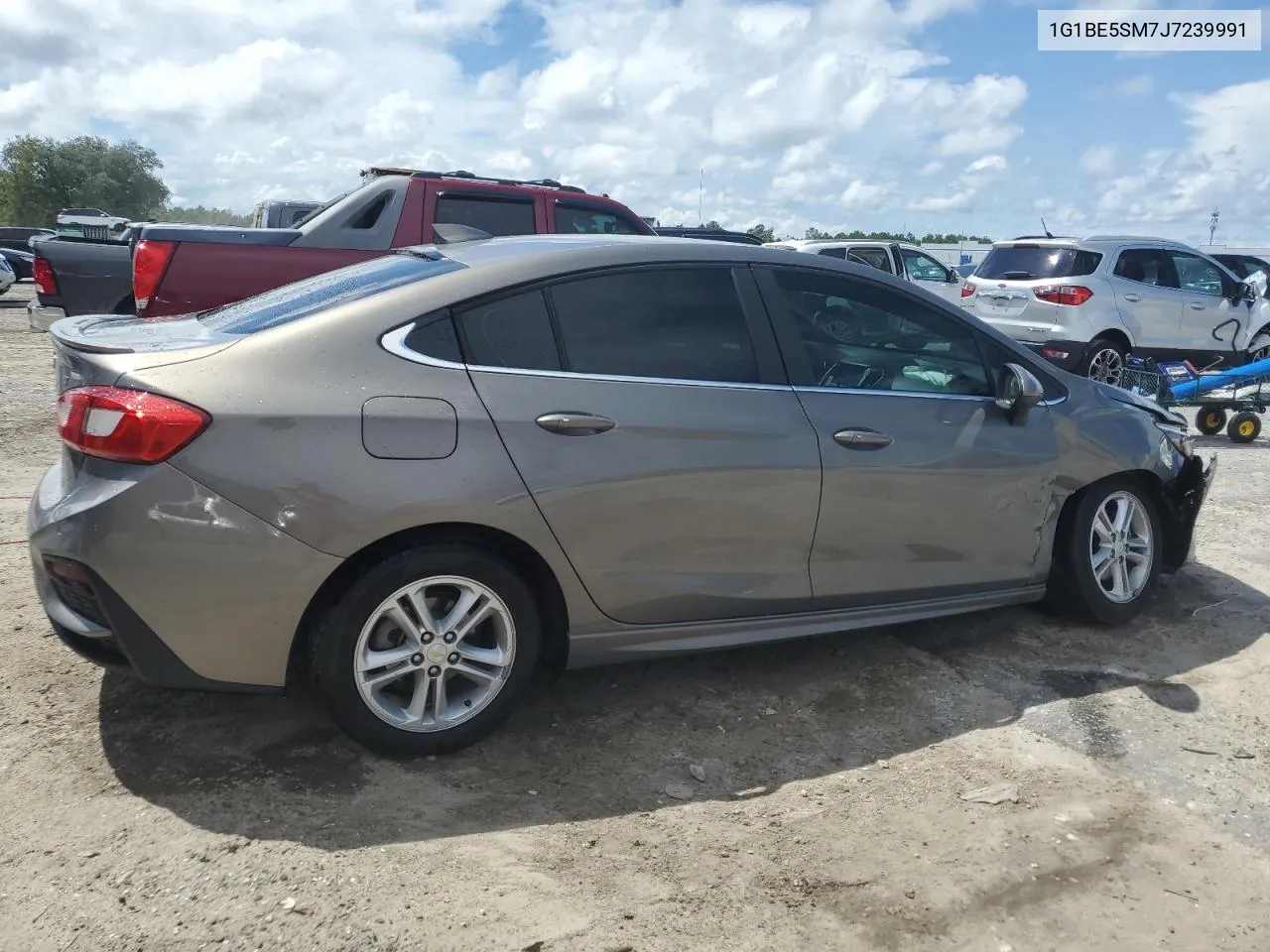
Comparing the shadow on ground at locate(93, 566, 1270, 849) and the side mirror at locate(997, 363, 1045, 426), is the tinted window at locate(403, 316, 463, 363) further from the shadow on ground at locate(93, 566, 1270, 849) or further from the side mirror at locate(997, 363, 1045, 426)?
the side mirror at locate(997, 363, 1045, 426)

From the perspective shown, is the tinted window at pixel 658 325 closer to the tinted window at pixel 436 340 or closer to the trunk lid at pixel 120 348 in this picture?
the tinted window at pixel 436 340

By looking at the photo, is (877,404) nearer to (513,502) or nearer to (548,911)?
(513,502)

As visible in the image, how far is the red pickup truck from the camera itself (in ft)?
21.7

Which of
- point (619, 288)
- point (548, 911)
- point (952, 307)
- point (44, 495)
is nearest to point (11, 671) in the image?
point (44, 495)

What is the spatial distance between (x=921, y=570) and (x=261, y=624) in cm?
242

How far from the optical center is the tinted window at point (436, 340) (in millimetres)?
3070

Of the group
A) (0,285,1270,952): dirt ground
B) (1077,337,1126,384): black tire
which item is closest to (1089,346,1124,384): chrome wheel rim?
(1077,337,1126,384): black tire

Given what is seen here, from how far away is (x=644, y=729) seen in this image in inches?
137

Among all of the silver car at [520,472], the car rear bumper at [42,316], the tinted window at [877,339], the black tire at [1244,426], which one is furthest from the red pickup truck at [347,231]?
the black tire at [1244,426]

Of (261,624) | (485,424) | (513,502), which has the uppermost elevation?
(485,424)

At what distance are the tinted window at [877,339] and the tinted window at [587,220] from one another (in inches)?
184

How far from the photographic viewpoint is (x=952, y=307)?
4.10 m

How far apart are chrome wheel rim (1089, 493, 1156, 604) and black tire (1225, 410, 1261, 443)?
18.6ft

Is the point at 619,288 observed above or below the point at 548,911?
above
